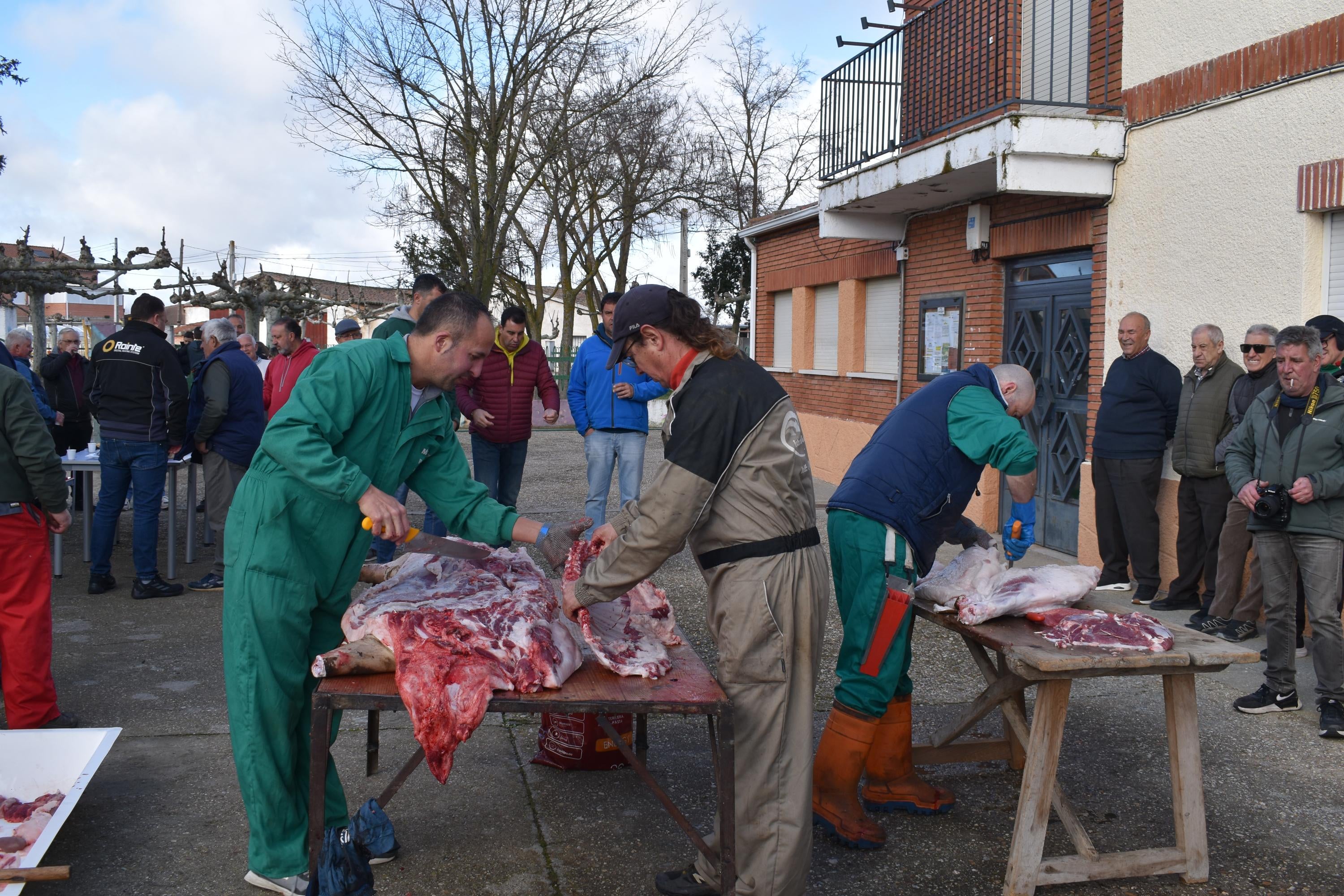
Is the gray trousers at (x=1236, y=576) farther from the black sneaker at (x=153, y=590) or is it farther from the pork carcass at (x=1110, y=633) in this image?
the black sneaker at (x=153, y=590)

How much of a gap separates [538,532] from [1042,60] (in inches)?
333

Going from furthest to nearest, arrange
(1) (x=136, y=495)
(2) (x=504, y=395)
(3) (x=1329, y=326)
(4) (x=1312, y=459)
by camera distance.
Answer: (2) (x=504, y=395) < (1) (x=136, y=495) < (3) (x=1329, y=326) < (4) (x=1312, y=459)

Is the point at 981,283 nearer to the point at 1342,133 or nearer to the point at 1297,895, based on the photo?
the point at 1342,133

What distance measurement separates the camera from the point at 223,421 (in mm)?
8055

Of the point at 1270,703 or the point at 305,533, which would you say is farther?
the point at 1270,703

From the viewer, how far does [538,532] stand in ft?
13.0

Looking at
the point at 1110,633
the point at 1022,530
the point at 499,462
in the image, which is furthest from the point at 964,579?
the point at 499,462

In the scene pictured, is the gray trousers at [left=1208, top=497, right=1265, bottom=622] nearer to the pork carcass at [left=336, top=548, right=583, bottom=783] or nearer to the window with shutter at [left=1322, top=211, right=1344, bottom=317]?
the window with shutter at [left=1322, top=211, right=1344, bottom=317]

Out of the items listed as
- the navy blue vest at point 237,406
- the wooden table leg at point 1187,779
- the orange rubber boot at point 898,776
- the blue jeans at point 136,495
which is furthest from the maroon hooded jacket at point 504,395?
the wooden table leg at point 1187,779

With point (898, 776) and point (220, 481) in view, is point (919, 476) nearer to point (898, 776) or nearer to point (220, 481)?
point (898, 776)

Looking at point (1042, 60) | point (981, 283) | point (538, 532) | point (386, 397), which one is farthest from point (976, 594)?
point (1042, 60)

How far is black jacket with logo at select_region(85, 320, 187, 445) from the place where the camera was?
7566 mm

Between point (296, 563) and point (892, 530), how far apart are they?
85.5 inches

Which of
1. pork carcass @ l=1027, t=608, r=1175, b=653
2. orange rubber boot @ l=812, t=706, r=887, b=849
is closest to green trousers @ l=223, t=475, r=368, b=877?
orange rubber boot @ l=812, t=706, r=887, b=849
